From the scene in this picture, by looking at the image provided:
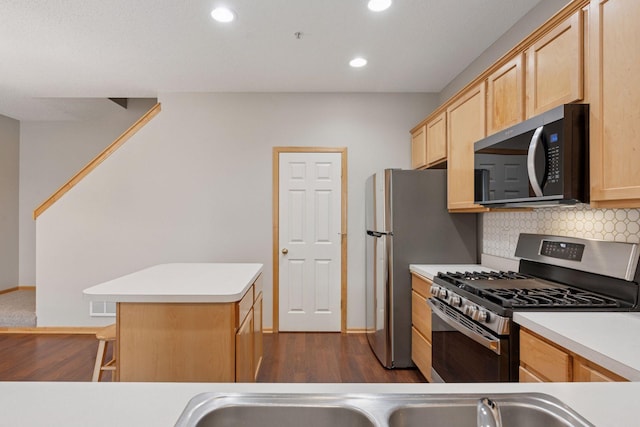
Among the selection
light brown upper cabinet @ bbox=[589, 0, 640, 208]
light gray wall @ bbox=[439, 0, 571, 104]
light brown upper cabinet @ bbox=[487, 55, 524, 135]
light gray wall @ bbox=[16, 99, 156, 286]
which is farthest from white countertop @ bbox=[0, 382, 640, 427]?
light gray wall @ bbox=[16, 99, 156, 286]

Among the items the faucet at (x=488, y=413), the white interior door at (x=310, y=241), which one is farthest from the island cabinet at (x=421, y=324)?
the faucet at (x=488, y=413)

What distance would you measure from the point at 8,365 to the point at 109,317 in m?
0.93

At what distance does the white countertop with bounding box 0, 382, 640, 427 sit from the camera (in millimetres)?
660

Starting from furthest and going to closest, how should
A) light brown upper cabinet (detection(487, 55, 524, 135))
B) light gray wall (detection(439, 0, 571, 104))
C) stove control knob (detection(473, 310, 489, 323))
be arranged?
light gray wall (detection(439, 0, 571, 104))
light brown upper cabinet (detection(487, 55, 524, 135))
stove control knob (detection(473, 310, 489, 323))

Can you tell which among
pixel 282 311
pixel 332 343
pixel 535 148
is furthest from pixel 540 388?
pixel 282 311

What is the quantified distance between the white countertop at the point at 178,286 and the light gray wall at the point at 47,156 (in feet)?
11.4

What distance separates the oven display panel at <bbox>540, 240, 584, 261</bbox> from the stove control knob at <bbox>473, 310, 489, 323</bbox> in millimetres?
649

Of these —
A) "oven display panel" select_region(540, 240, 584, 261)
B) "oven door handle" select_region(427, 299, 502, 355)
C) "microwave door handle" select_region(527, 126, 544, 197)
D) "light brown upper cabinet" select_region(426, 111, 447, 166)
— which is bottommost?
"oven door handle" select_region(427, 299, 502, 355)

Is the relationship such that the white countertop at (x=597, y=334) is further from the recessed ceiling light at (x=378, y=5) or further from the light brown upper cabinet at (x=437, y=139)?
the recessed ceiling light at (x=378, y=5)

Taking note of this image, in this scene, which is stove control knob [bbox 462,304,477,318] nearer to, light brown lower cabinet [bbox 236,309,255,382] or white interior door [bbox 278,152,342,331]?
light brown lower cabinet [bbox 236,309,255,382]

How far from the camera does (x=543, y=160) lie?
1653 millimetres

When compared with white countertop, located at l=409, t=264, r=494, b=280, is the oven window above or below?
below

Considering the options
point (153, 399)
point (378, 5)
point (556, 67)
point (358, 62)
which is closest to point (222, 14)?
point (378, 5)

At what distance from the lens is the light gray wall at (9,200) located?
4.67 metres
